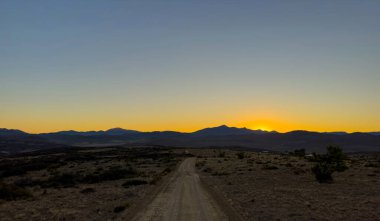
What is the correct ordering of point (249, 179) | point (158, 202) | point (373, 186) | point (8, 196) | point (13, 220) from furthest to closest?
point (249, 179), point (373, 186), point (8, 196), point (158, 202), point (13, 220)

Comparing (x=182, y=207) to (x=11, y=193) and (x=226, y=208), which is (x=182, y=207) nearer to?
(x=226, y=208)

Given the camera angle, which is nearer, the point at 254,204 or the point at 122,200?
the point at 254,204

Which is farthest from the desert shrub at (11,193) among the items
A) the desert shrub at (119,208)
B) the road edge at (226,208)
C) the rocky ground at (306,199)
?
the rocky ground at (306,199)

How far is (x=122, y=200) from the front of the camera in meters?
30.0

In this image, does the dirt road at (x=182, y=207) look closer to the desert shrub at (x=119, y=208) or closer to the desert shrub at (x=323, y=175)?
Answer: the desert shrub at (x=119, y=208)

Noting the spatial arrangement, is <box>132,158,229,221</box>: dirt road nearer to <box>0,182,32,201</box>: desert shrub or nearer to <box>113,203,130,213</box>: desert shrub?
<box>113,203,130,213</box>: desert shrub

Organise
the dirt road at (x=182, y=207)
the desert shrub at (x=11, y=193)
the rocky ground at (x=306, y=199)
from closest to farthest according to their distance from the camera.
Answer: the dirt road at (x=182, y=207)
the rocky ground at (x=306, y=199)
the desert shrub at (x=11, y=193)

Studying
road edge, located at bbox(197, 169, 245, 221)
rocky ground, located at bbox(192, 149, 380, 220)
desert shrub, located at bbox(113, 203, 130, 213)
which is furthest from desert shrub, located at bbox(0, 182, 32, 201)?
rocky ground, located at bbox(192, 149, 380, 220)

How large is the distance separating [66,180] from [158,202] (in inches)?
997

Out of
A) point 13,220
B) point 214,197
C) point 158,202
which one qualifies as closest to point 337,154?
point 214,197

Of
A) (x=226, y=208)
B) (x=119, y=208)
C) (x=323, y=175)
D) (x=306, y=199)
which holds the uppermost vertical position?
(x=323, y=175)

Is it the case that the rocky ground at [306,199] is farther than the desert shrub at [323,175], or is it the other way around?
the desert shrub at [323,175]

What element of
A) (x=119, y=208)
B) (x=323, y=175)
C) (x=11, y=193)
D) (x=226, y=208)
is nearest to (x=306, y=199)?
(x=226, y=208)

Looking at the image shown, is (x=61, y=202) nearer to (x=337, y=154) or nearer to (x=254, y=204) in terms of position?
(x=254, y=204)
